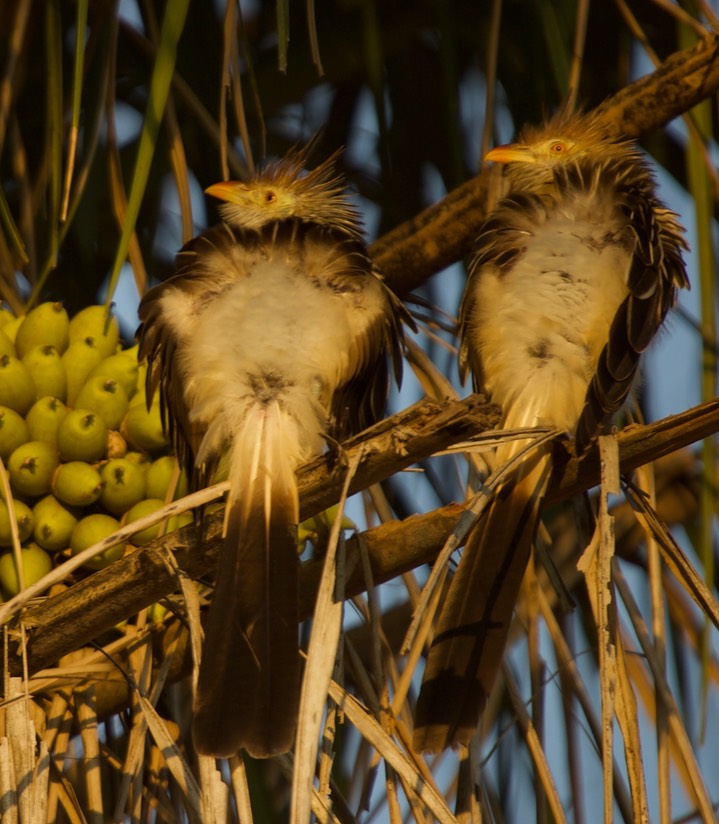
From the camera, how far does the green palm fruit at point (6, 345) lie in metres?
2.84

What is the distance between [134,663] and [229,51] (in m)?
1.20

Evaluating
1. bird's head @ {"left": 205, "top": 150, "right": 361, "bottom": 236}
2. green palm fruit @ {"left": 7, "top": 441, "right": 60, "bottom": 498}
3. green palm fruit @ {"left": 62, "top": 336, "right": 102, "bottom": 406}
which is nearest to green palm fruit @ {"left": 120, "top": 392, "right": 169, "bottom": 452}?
green palm fruit @ {"left": 62, "top": 336, "right": 102, "bottom": 406}

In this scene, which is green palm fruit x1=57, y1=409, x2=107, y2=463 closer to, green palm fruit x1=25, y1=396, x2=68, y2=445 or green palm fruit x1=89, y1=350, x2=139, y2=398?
green palm fruit x1=25, y1=396, x2=68, y2=445

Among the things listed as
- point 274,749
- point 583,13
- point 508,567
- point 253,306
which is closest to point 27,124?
point 253,306

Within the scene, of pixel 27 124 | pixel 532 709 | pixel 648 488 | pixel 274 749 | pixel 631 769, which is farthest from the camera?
pixel 27 124

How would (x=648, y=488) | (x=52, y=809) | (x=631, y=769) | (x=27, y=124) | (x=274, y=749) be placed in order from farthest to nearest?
1. (x=27, y=124)
2. (x=648, y=488)
3. (x=52, y=809)
4. (x=274, y=749)
5. (x=631, y=769)

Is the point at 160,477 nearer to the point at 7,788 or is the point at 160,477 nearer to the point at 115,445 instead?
the point at 115,445

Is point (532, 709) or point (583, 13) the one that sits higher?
point (583, 13)

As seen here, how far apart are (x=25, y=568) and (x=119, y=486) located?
25 centimetres

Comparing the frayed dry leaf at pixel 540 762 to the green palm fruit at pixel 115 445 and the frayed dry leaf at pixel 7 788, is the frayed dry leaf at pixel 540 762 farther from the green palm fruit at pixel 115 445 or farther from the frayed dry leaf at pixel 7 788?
the green palm fruit at pixel 115 445

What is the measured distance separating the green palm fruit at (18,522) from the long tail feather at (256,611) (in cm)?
43

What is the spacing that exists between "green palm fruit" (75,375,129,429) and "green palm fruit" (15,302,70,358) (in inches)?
5.1

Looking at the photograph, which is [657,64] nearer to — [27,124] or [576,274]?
[576,274]

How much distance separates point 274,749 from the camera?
1938 mm
